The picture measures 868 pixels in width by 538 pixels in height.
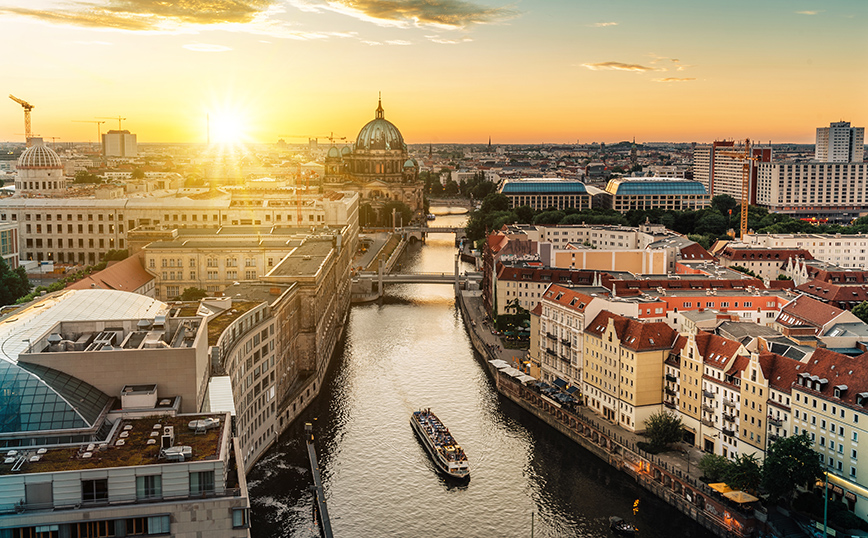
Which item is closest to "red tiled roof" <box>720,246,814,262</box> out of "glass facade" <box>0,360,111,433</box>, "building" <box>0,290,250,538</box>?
"building" <box>0,290,250,538</box>

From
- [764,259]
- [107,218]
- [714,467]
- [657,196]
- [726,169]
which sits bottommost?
[714,467]

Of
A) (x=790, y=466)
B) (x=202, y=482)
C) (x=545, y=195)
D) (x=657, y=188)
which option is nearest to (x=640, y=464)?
(x=790, y=466)

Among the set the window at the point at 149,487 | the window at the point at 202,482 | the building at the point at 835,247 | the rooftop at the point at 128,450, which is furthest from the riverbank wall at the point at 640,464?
the building at the point at 835,247

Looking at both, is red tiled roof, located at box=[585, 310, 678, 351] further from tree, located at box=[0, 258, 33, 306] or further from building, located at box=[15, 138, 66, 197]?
building, located at box=[15, 138, 66, 197]

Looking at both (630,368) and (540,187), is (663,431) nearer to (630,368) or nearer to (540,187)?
(630,368)

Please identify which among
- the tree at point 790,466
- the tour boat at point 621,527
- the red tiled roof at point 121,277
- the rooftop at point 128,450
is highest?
the rooftop at point 128,450

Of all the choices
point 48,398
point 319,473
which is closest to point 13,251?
point 319,473

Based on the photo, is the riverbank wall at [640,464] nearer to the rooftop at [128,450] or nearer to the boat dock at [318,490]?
the boat dock at [318,490]
